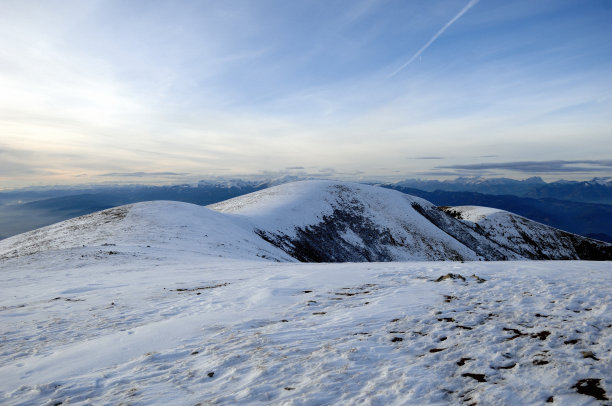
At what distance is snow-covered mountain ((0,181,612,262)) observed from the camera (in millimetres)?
28297

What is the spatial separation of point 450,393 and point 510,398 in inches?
32.6

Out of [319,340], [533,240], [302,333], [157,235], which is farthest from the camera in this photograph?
[533,240]

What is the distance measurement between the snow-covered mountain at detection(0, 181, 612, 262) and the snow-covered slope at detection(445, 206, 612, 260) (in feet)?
0.88

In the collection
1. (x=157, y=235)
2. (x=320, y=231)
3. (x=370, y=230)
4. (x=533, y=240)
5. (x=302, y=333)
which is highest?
(x=302, y=333)

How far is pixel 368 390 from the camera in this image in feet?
15.3

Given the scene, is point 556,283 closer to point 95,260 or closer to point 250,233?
point 95,260

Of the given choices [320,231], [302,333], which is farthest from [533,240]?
[302,333]

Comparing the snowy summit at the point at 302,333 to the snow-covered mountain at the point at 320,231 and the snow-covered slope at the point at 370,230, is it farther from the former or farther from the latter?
the snow-covered slope at the point at 370,230

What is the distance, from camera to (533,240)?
236ft

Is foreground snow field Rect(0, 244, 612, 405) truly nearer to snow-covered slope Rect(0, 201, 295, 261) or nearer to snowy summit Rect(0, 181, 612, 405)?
snowy summit Rect(0, 181, 612, 405)

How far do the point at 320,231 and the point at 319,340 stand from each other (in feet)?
129

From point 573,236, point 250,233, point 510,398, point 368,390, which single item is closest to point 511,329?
point 510,398

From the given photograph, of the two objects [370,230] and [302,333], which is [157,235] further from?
[370,230]

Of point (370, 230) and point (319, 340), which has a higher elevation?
point (319, 340)
